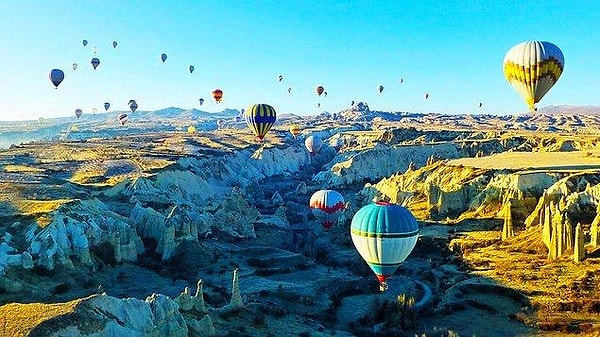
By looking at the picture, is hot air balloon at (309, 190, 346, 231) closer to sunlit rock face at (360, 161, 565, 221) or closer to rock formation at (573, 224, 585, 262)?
sunlit rock face at (360, 161, 565, 221)

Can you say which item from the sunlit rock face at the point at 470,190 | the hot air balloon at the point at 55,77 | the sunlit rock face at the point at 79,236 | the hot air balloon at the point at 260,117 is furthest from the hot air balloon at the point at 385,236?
the hot air balloon at the point at 55,77

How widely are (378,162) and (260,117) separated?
4203cm

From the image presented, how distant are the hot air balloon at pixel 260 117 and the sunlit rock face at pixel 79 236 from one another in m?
32.2

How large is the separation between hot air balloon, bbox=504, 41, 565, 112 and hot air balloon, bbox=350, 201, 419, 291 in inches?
734

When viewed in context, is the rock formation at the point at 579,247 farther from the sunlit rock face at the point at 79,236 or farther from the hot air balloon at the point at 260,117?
the hot air balloon at the point at 260,117

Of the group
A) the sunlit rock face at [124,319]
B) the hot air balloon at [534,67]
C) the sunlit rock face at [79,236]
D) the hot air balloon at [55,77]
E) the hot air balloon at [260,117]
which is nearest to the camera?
the sunlit rock face at [124,319]

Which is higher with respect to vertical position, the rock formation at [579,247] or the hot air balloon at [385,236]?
the hot air balloon at [385,236]

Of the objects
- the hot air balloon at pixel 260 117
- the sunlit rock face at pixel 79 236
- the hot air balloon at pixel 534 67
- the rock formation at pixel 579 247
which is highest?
the hot air balloon at pixel 534 67

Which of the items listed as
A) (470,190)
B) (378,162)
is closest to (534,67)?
(470,190)

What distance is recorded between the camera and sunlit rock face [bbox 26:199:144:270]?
39.1 meters

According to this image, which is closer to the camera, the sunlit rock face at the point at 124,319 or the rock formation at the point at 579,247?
the sunlit rock face at the point at 124,319

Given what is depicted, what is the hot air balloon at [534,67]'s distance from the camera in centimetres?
4753

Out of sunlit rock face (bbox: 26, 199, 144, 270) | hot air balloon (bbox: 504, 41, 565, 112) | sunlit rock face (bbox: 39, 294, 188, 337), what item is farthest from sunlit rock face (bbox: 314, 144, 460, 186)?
sunlit rock face (bbox: 39, 294, 188, 337)

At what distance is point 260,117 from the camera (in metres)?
78.4
